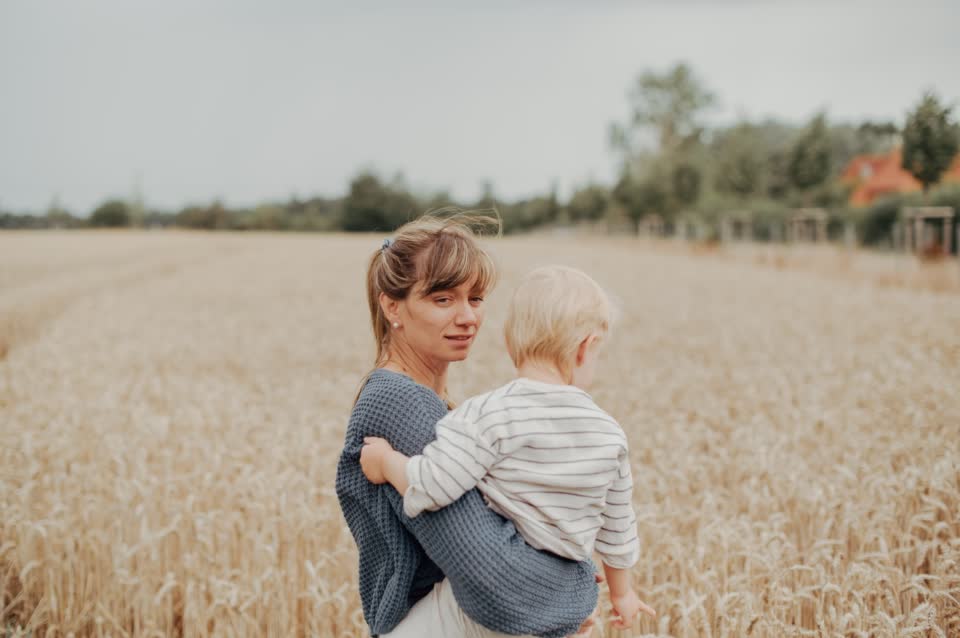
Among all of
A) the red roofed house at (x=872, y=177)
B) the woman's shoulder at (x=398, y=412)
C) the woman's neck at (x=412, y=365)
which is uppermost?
the red roofed house at (x=872, y=177)

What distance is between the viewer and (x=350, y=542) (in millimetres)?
4062

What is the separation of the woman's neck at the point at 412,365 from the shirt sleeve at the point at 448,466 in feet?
1.27

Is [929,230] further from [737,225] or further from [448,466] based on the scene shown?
[448,466]

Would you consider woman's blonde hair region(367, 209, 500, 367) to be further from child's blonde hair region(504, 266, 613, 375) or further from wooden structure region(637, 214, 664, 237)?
wooden structure region(637, 214, 664, 237)

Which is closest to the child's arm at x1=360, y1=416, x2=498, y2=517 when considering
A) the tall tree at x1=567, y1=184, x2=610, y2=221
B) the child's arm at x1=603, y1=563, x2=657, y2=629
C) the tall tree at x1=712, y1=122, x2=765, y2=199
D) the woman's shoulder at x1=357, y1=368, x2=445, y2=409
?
the woman's shoulder at x1=357, y1=368, x2=445, y2=409

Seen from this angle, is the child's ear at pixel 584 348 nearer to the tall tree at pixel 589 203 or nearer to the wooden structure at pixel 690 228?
the wooden structure at pixel 690 228

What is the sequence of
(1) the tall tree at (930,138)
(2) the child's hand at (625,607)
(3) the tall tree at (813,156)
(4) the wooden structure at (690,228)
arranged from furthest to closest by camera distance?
(4) the wooden structure at (690,228), (3) the tall tree at (813,156), (1) the tall tree at (930,138), (2) the child's hand at (625,607)

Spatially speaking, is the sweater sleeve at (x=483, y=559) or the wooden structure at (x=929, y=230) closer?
the sweater sleeve at (x=483, y=559)

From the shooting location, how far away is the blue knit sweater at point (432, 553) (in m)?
1.91

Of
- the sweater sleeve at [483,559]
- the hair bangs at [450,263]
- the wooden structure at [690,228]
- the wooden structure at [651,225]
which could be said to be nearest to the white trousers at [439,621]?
the sweater sleeve at [483,559]

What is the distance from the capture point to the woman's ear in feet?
7.32

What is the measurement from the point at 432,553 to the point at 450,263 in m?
0.78

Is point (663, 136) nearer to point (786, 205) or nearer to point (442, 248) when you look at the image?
point (786, 205)

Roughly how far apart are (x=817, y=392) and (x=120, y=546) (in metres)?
6.39
